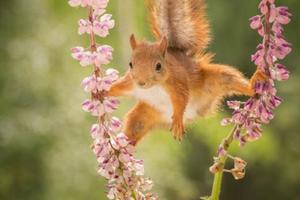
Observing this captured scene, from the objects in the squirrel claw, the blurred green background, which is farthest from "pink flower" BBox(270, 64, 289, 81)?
the blurred green background

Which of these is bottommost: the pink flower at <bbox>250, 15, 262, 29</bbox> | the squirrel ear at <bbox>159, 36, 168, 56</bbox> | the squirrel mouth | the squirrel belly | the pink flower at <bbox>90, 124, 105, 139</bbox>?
the pink flower at <bbox>90, 124, 105, 139</bbox>

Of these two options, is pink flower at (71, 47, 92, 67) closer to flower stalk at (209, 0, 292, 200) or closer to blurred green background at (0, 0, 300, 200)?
flower stalk at (209, 0, 292, 200)

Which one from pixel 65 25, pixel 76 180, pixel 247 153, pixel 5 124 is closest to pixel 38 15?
pixel 65 25

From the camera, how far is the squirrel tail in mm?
625

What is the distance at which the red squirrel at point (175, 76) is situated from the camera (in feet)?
1.90

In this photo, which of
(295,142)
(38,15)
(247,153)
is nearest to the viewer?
(38,15)

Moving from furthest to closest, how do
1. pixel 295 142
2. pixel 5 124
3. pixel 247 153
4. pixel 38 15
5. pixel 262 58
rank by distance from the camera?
1. pixel 295 142
2. pixel 247 153
3. pixel 38 15
4. pixel 5 124
5. pixel 262 58

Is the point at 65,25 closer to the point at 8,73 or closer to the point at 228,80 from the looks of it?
the point at 8,73

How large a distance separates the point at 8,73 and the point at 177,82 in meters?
1.32

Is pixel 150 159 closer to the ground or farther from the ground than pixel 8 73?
closer to the ground

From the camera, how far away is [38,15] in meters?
1.99

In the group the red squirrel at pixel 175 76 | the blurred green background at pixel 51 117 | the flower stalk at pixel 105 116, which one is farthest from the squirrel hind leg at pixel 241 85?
the blurred green background at pixel 51 117

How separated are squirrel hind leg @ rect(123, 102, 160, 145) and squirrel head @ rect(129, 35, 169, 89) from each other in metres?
0.05

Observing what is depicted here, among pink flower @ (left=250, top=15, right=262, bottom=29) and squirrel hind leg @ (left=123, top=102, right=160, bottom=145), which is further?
squirrel hind leg @ (left=123, top=102, right=160, bottom=145)
